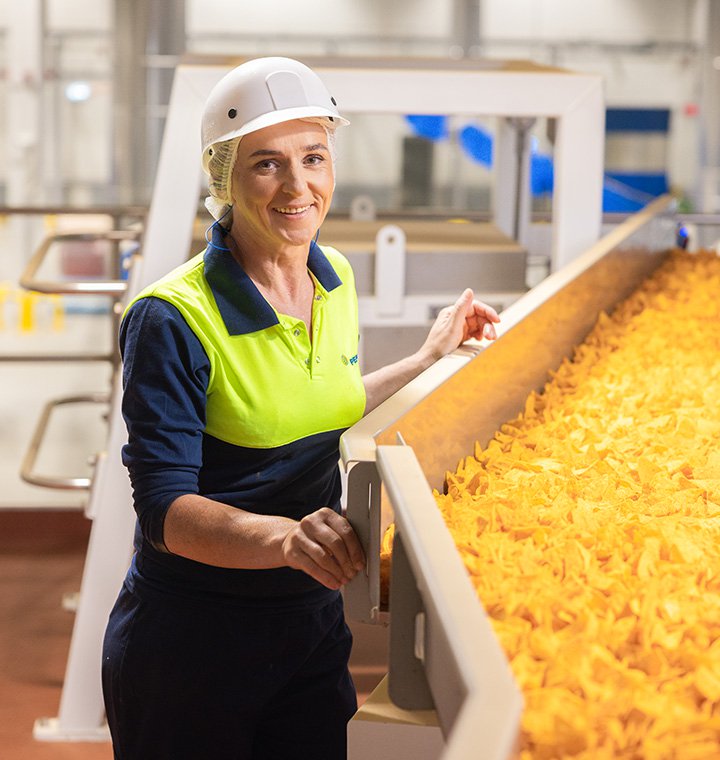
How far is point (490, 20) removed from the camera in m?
7.61

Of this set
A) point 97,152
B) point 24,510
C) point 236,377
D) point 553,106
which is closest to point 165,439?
point 236,377

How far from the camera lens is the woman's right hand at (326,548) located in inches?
45.4

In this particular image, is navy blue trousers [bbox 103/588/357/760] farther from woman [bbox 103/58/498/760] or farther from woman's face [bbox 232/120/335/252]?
woman's face [bbox 232/120/335/252]

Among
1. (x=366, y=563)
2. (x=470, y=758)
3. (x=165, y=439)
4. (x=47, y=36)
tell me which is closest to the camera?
(x=470, y=758)

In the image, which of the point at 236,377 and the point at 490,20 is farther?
the point at 490,20

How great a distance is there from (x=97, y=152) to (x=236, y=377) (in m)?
6.35

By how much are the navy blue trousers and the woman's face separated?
498 millimetres

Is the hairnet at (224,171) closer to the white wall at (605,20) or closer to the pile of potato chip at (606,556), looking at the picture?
the pile of potato chip at (606,556)

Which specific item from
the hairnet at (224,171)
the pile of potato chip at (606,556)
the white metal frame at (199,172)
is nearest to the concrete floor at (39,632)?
the white metal frame at (199,172)

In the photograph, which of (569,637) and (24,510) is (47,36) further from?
(569,637)

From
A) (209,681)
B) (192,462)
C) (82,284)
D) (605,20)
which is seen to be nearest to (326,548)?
(192,462)

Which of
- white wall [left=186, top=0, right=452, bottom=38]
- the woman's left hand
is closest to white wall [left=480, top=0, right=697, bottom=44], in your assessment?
white wall [left=186, top=0, right=452, bottom=38]

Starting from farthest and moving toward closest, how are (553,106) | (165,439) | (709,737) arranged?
(553,106), (165,439), (709,737)

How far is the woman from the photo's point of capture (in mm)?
1311
